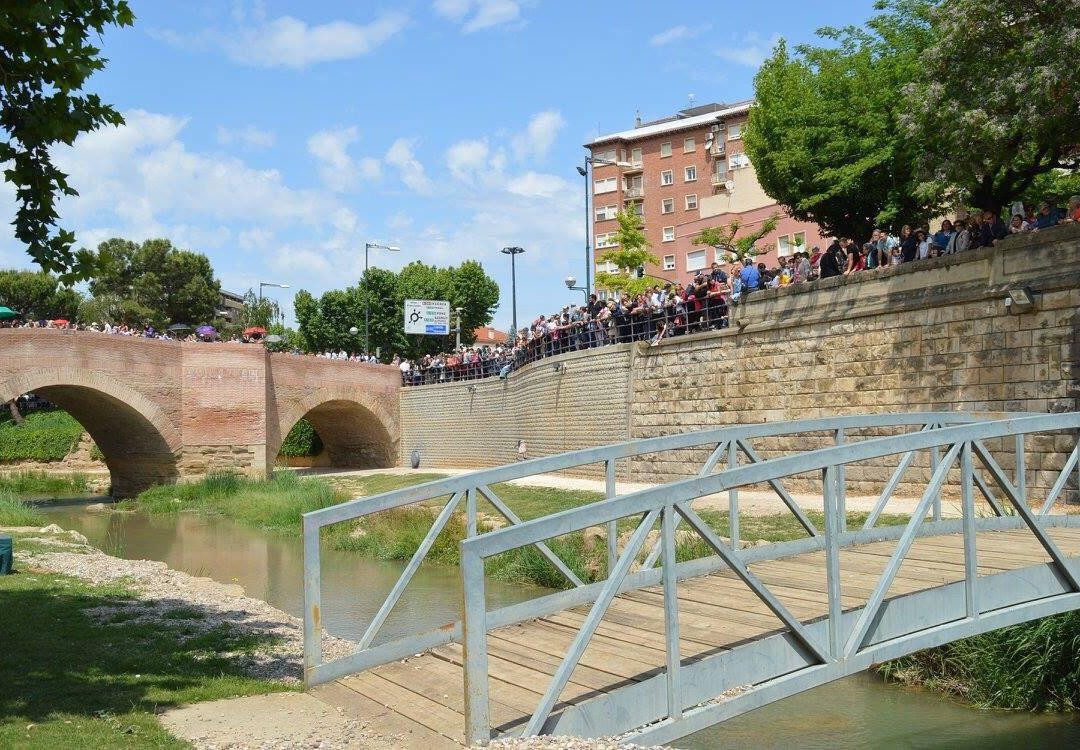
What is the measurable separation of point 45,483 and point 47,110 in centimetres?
3417

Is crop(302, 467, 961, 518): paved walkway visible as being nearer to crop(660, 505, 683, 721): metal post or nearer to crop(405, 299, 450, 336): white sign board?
crop(660, 505, 683, 721): metal post

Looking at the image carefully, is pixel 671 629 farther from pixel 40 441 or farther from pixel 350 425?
pixel 40 441

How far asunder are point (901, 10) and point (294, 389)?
22.6 m

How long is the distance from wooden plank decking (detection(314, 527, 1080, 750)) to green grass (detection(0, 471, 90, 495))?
110 feet

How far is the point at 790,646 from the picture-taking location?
217 inches

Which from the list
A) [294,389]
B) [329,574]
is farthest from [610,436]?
[294,389]

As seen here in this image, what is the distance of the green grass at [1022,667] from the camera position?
8766mm

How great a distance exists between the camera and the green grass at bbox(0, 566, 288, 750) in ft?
17.9

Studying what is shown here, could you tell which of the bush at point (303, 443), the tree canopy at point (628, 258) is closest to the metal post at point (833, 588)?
the tree canopy at point (628, 258)

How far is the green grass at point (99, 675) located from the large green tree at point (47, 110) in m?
2.65

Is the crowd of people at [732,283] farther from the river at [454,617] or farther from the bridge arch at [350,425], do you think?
the river at [454,617]

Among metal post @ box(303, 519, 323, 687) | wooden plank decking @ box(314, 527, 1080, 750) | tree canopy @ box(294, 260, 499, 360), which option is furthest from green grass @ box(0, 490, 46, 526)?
tree canopy @ box(294, 260, 499, 360)

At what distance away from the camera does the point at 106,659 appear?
289 inches

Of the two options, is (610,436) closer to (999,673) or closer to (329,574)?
(329,574)
